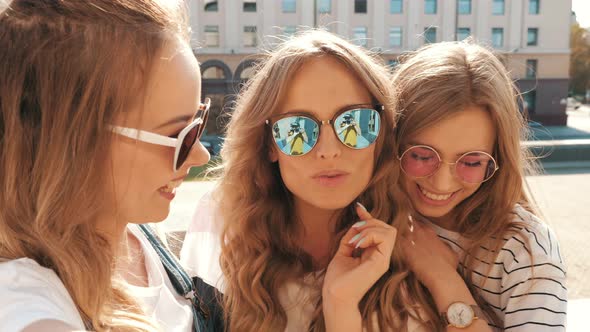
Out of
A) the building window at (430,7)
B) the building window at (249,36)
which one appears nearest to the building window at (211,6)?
the building window at (249,36)

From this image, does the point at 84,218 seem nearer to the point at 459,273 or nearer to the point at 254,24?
the point at 459,273

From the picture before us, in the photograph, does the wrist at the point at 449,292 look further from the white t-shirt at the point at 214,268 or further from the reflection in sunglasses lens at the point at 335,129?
the reflection in sunglasses lens at the point at 335,129

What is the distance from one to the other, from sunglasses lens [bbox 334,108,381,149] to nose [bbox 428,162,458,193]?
375 millimetres

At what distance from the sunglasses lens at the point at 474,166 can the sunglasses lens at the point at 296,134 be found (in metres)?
0.68

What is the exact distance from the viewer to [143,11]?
1.44 meters

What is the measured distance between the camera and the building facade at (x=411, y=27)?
3303 cm

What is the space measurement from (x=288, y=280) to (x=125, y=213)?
2.72ft

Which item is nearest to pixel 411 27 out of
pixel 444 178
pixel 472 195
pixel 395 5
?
pixel 395 5

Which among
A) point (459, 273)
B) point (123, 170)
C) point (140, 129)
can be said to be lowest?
point (459, 273)

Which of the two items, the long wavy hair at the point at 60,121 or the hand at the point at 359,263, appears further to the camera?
the hand at the point at 359,263

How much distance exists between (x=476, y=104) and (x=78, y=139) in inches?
62.8

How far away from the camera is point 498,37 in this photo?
36281 mm

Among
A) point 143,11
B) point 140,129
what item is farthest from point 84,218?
point 143,11

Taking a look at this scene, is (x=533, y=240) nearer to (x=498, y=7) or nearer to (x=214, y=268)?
(x=214, y=268)
